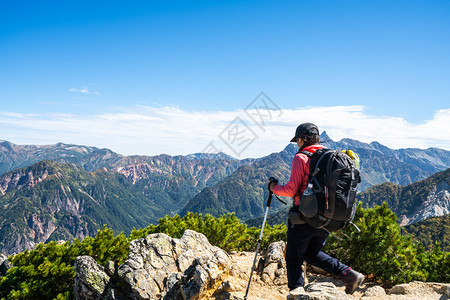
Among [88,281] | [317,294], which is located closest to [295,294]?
[317,294]

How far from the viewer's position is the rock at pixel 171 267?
8688mm

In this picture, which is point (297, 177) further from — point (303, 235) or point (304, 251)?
point (304, 251)

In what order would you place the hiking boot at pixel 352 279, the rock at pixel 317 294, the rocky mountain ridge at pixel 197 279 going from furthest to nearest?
1. the rocky mountain ridge at pixel 197 279
2. the hiking boot at pixel 352 279
3. the rock at pixel 317 294

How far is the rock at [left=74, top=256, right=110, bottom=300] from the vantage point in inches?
445

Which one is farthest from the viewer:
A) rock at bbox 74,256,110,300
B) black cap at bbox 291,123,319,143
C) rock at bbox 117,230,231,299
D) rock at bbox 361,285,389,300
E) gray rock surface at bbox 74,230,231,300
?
rock at bbox 74,256,110,300

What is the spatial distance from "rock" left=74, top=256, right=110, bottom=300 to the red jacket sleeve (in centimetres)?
980

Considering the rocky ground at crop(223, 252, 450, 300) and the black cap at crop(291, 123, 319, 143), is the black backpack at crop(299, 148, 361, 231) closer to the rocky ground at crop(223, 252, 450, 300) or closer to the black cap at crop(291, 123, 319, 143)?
the black cap at crop(291, 123, 319, 143)

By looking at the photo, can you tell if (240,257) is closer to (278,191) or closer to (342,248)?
(342,248)

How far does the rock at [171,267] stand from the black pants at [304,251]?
3365 mm

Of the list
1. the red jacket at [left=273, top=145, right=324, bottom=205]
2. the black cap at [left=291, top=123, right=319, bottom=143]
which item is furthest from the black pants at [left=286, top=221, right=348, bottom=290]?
the black cap at [left=291, top=123, right=319, bottom=143]

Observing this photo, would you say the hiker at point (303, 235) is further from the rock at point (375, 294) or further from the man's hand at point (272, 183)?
the rock at point (375, 294)

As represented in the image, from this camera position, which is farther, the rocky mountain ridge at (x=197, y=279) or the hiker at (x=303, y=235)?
the rocky mountain ridge at (x=197, y=279)

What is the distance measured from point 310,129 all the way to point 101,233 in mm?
13873

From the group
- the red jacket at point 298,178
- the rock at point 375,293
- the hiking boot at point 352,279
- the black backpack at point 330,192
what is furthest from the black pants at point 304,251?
the rock at point 375,293
